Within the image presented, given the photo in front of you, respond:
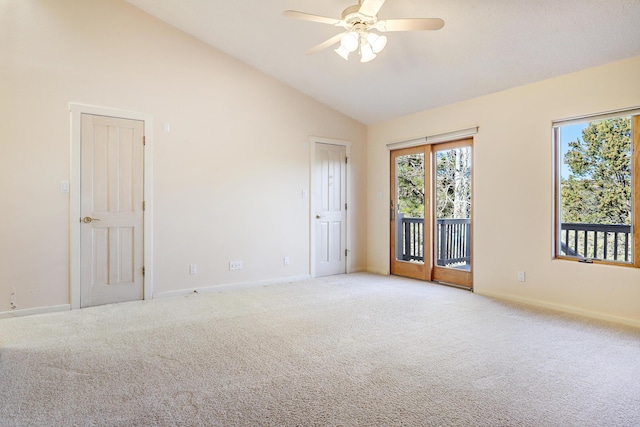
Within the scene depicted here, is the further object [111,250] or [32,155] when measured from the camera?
[111,250]

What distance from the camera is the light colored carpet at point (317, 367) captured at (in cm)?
193

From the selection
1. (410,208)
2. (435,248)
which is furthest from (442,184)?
(435,248)

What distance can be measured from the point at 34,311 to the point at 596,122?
606 cm

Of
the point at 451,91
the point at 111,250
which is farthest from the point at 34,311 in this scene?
the point at 451,91

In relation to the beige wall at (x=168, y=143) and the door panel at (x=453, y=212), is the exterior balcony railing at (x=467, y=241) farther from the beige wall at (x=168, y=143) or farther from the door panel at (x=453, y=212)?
the beige wall at (x=168, y=143)

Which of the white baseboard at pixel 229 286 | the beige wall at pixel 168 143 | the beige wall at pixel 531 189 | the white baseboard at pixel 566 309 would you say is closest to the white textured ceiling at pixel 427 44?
the beige wall at pixel 531 189

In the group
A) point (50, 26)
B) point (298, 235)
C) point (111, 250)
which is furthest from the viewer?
Answer: point (298, 235)

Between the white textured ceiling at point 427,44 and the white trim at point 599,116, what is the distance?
48 centimetres

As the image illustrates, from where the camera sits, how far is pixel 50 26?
3818 millimetres

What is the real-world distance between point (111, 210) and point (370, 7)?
3.44 m

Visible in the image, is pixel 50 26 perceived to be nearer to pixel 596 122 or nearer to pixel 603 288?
pixel 596 122

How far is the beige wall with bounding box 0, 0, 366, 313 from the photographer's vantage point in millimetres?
3686

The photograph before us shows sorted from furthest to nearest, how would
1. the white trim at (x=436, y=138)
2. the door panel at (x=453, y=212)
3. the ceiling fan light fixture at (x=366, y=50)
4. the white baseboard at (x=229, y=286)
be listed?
the door panel at (x=453, y=212)
the white trim at (x=436, y=138)
the white baseboard at (x=229, y=286)
the ceiling fan light fixture at (x=366, y=50)

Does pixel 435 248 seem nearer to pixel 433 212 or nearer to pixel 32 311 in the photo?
pixel 433 212
